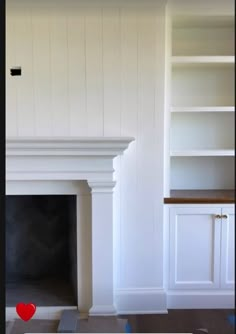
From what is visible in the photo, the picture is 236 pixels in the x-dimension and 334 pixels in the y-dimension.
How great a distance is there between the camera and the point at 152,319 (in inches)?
79.8

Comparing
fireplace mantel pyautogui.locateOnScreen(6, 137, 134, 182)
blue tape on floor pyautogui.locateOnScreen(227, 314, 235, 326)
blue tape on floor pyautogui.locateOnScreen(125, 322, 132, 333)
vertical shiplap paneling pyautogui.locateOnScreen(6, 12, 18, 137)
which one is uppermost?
vertical shiplap paneling pyautogui.locateOnScreen(6, 12, 18, 137)

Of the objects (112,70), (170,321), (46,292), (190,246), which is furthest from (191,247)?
(112,70)

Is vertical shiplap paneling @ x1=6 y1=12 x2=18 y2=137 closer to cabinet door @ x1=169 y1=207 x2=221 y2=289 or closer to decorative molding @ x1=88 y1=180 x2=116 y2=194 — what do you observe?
decorative molding @ x1=88 y1=180 x2=116 y2=194

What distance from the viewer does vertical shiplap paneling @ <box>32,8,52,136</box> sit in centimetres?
200

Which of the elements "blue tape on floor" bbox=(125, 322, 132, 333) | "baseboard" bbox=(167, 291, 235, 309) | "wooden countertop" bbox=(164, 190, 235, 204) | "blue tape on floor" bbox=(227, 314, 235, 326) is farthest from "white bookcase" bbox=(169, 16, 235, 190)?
"blue tape on floor" bbox=(227, 314, 235, 326)

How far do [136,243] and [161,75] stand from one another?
0.97m

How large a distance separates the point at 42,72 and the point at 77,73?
0.19m

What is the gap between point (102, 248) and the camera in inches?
80.1

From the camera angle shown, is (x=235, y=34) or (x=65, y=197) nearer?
(x=235, y=34)

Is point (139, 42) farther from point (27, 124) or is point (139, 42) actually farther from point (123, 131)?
point (27, 124)

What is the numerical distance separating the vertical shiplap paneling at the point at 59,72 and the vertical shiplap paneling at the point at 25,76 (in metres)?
0.12

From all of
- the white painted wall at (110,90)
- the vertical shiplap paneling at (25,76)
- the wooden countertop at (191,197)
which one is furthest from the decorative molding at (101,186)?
the vertical shiplap paneling at (25,76)

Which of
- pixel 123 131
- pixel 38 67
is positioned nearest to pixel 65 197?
pixel 123 131

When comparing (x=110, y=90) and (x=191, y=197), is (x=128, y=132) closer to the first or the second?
(x=110, y=90)
